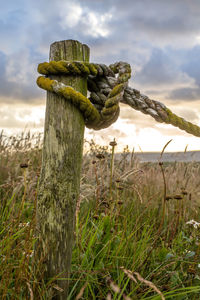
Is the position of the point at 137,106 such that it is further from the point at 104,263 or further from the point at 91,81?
the point at 104,263

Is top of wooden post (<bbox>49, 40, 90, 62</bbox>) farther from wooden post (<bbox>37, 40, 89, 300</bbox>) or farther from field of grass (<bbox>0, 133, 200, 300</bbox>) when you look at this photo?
field of grass (<bbox>0, 133, 200, 300</bbox>)

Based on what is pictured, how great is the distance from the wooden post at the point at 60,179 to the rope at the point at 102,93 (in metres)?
0.06

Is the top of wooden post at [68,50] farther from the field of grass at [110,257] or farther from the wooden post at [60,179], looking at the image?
the field of grass at [110,257]

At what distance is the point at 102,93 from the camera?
231 cm

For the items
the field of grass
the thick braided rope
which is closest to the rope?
the thick braided rope

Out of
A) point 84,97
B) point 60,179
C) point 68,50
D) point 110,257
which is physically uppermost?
point 68,50

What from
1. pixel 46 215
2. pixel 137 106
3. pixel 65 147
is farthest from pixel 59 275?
pixel 137 106

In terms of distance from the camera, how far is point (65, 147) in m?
2.03

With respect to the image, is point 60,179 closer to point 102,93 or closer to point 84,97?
point 84,97

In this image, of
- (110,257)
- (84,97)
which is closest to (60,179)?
(84,97)

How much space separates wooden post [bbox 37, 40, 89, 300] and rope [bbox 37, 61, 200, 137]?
62 millimetres

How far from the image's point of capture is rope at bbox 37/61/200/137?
2059mm

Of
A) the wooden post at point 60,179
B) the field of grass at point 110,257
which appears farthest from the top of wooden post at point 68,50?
the field of grass at point 110,257

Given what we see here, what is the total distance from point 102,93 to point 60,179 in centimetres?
73
